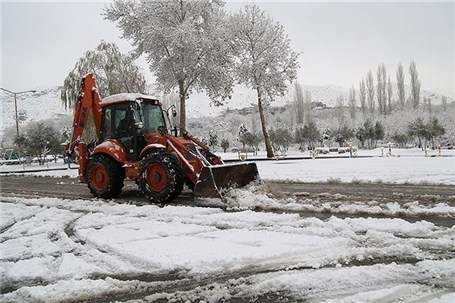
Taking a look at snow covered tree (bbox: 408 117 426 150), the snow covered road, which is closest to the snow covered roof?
the snow covered road

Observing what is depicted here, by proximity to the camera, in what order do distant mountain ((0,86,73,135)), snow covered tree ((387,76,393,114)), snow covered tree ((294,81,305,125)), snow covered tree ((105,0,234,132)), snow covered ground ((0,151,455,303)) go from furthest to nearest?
1. distant mountain ((0,86,73,135))
2. snow covered tree ((294,81,305,125))
3. snow covered tree ((387,76,393,114))
4. snow covered tree ((105,0,234,132))
5. snow covered ground ((0,151,455,303))

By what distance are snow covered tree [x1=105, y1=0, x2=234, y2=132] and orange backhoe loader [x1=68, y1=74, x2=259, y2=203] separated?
1366cm

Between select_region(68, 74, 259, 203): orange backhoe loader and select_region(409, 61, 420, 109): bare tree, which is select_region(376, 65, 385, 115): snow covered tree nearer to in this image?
select_region(409, 61, 420, 109): bare tree

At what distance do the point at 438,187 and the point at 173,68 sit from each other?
59.1 feet

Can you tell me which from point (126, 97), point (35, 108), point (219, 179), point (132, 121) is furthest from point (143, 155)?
point (35, 108)

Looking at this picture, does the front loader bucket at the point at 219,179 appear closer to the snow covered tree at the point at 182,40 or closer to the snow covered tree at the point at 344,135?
the snow covered tree at the point at 182,40

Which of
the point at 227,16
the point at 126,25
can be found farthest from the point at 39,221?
the point at 227,16

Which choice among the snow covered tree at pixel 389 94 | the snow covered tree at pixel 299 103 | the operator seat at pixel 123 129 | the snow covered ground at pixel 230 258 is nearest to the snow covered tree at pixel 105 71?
the operator seat at pixel 123 129

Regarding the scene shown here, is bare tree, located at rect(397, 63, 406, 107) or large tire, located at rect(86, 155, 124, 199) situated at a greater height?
bare tree, located at rect(397, 63, 406, 107)

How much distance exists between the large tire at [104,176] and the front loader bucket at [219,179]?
2518mm

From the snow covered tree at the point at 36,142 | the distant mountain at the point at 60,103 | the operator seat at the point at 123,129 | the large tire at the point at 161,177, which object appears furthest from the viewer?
the distant mountain at the point at 60,103

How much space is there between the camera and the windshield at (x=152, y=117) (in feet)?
28.9

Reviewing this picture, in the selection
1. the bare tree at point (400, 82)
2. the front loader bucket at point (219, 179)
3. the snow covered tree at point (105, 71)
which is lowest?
the front loader bucket at point (219, 179)

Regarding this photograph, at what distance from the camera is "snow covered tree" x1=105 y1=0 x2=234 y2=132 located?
73.9 ft
